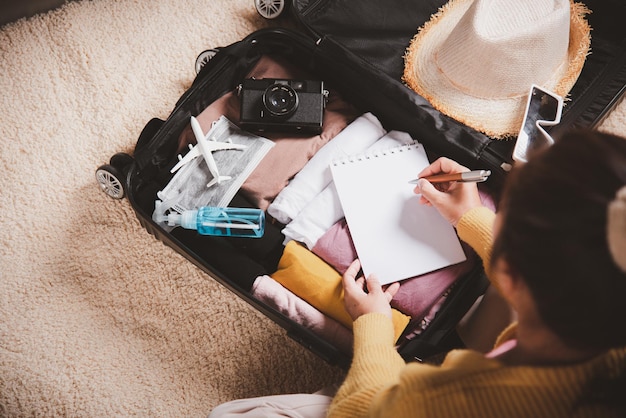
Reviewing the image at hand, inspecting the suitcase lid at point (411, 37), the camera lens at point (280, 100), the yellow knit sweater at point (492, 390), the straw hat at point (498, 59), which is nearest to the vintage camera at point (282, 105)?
the camera lens at point (280, 100)

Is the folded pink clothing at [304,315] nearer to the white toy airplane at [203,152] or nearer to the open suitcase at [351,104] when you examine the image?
the open suitcase at [351,104]

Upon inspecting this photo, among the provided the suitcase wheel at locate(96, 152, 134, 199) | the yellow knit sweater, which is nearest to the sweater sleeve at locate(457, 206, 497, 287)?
the yellow knit sweater

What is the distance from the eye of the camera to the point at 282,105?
89 centimetres

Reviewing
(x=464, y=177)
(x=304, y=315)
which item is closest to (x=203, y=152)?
(x=304, y=315)

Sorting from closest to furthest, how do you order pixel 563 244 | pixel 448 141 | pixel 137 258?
pixel 563 244, pixel 448 141, pixel 137 258

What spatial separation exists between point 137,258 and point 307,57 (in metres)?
0.60

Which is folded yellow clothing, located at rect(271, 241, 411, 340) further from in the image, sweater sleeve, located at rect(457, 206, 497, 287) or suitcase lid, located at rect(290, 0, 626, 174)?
suitcase lid, located at rect(290, 0, 626, 174)

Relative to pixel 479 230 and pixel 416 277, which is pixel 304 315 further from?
pixel 479 230

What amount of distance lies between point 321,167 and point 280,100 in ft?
0.50

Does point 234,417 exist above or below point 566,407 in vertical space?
below

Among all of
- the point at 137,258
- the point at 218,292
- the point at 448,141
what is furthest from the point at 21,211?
the point at 448,141

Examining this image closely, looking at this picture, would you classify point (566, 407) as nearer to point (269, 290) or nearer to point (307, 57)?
point (269, 290)

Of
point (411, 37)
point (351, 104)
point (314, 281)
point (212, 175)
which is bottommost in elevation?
point (314, 281)

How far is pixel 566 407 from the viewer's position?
1.35 ft
